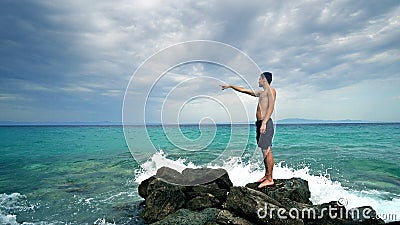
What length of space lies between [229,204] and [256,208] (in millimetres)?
545

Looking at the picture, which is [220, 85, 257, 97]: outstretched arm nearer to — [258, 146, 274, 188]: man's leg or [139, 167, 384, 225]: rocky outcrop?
[258, 146, 274, 188]: man's leg

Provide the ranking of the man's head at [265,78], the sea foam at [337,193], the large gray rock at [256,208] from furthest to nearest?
the sea foam at [337,193] → the man's head at [265,78] → the large gray rock at [256,208]

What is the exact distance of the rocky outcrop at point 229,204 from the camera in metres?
4.62

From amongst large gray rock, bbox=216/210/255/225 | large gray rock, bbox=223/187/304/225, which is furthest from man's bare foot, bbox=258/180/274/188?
large gray rock, bbox=216/210/255/225

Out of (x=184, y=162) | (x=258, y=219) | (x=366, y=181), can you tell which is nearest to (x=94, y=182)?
(x=184, y=162)

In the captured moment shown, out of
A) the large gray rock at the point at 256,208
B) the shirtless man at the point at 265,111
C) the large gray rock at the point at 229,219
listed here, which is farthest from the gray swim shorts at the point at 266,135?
the large gray rock at the point at 229,219

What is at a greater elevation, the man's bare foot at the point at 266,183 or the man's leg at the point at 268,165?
the man's leg at the point at 268,165

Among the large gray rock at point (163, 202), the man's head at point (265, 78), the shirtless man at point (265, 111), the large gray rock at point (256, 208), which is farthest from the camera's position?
the large gray rock at point (163, 202)

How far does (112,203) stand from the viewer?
858 centimetres

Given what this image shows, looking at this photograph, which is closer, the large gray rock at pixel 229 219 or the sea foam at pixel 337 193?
the large gray rock at pixel 229 219

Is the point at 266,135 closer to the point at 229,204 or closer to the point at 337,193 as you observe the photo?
the point at 229,204

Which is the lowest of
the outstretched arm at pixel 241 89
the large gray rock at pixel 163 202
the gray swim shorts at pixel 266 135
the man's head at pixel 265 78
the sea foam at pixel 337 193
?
the sea foam at pixel 337 193

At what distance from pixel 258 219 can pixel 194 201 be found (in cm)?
211

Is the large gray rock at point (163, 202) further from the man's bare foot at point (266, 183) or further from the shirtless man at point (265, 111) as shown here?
the shirtless man at point (265, 111)
